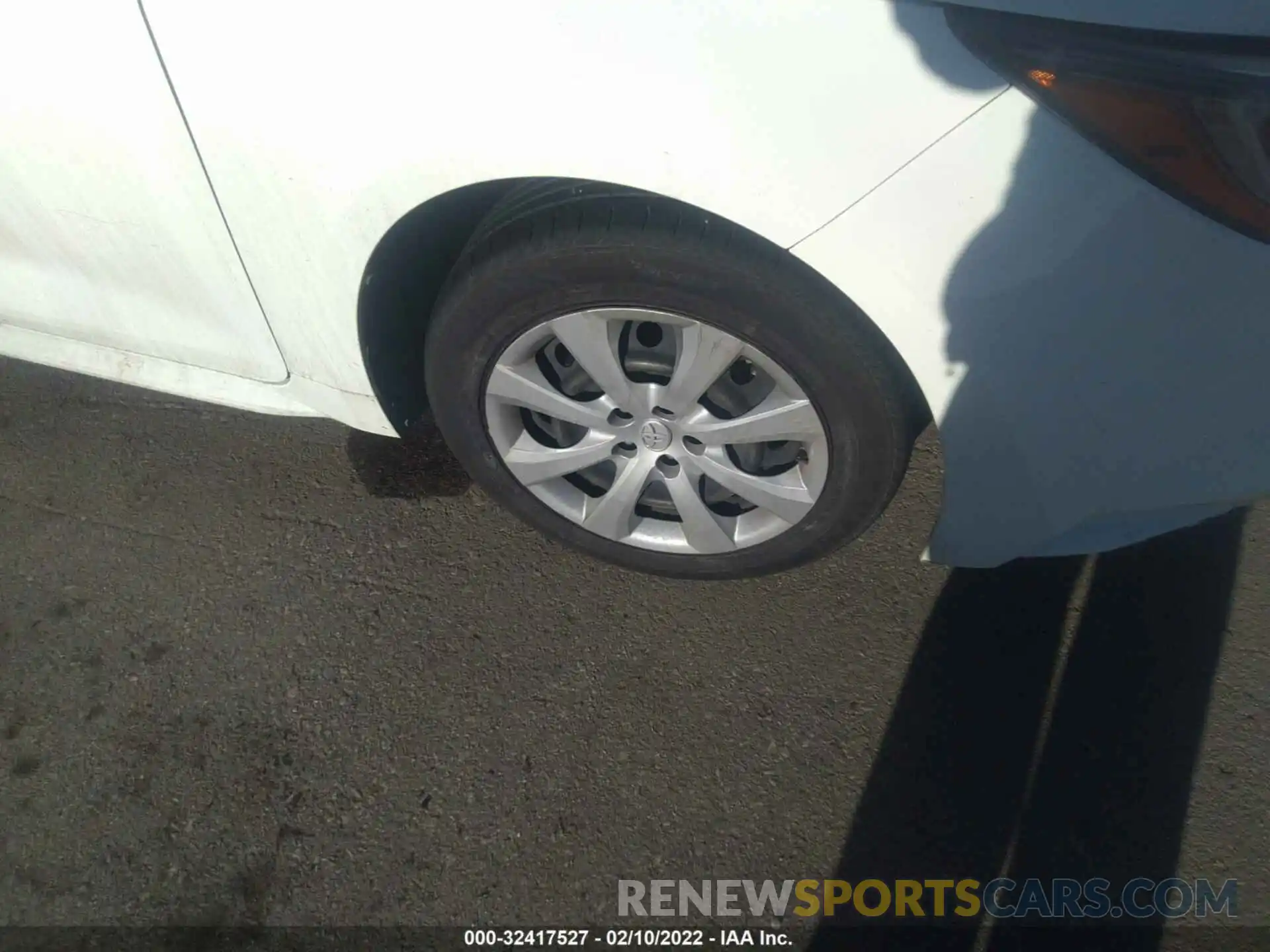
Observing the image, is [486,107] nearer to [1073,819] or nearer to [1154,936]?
[1073,819]

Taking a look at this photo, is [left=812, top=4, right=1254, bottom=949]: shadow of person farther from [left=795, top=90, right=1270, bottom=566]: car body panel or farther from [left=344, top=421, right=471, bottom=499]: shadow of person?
[left=344, top=421, right=471, bottom=499]: shadow of person

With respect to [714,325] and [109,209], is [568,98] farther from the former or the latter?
[109,209]

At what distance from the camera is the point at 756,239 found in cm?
149

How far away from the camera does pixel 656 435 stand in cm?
186

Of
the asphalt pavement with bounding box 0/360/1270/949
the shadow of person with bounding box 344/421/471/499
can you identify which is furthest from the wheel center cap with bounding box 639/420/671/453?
the shadow of person with bounding box 344/421/471/499

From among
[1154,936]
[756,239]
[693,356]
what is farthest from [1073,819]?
[756,239]

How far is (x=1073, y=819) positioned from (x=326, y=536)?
5.79ft

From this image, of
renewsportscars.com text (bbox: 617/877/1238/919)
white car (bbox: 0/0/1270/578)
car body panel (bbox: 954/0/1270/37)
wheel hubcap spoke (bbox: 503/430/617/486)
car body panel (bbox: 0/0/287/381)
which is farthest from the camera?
wheel hubcap spoke (bbox: 503/430/617/486)

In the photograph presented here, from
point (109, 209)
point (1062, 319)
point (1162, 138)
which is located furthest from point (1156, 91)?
point (109, 209)

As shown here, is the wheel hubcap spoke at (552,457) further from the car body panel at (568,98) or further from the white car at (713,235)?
the car body panel at (568,98)

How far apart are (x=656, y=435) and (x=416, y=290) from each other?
1.86ft

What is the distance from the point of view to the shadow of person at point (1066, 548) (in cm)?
130

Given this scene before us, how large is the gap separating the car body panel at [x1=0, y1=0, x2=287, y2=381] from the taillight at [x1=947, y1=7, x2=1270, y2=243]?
1.25 meters

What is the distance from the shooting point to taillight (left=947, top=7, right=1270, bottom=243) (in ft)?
3.76
